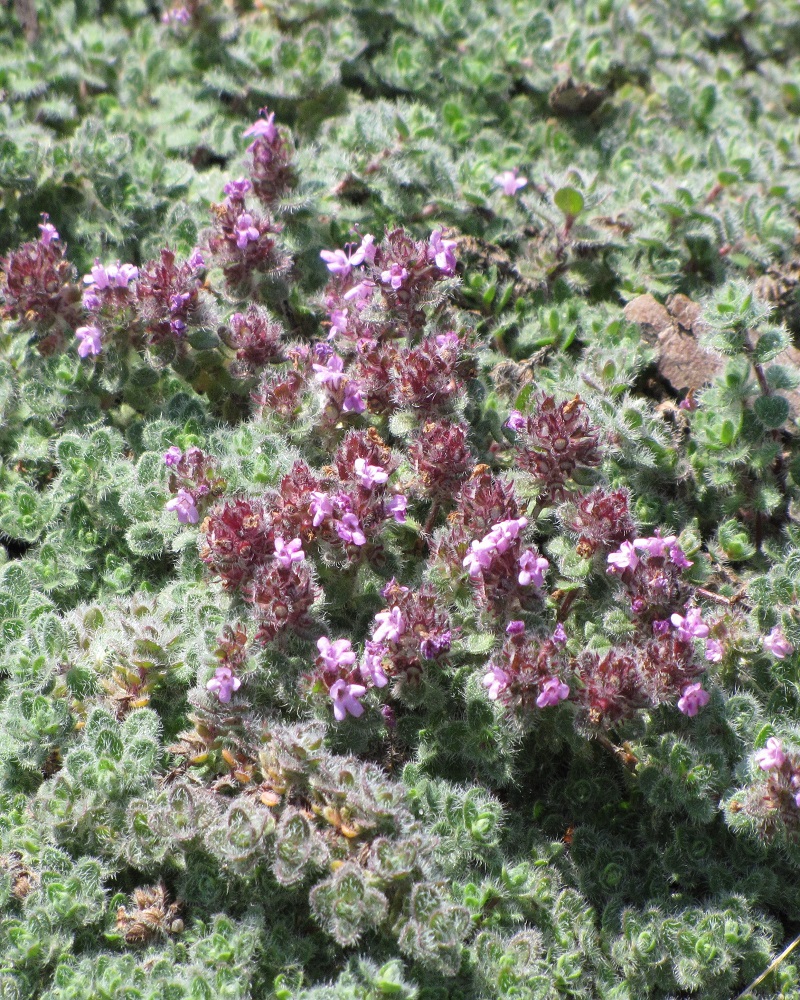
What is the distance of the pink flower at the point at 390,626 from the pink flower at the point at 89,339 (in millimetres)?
1804

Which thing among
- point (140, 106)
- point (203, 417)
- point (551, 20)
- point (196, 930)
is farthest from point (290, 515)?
point (551, 20)

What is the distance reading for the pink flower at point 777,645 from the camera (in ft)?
10.9

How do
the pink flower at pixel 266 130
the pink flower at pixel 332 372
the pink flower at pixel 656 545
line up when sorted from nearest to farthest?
the pink flower at pixel 656 545
the pink flower at pixel 332 372
the pink flower at pixel 266 130

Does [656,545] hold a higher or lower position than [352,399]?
higher

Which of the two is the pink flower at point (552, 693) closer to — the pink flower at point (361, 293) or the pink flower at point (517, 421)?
the pink flower at point (517, 421)

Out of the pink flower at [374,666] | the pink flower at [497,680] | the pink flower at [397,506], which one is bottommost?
the pink flower at [374,666]

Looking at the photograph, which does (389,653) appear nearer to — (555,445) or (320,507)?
(320,507)

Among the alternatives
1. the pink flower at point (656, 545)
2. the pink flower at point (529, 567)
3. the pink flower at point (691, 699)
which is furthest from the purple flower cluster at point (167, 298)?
the pink flower at point (691, 699)

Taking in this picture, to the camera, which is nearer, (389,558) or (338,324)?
(389,558)

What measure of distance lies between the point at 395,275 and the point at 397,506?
3.29ft

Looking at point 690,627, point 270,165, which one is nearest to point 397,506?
point 690,627

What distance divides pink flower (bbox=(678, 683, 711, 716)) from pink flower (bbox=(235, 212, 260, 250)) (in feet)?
8.44

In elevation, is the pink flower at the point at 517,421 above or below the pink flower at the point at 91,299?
above

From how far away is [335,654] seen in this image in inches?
122
